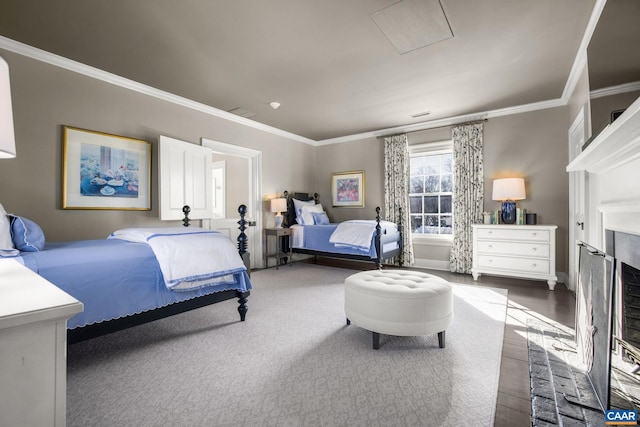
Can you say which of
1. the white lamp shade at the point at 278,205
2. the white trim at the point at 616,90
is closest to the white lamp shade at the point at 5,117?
the white trim at the point at 616,90

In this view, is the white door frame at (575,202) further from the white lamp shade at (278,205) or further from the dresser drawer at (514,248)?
the white lamp shade at (278,205)

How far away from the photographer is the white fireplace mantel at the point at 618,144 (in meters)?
1.08

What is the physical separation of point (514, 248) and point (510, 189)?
32.4 inches

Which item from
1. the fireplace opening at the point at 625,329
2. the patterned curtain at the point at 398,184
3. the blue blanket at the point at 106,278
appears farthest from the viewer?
the patterned curtain at the point at 398,184

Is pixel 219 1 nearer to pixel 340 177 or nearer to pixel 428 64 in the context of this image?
pixel 428 64

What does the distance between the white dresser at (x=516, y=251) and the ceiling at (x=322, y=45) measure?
184cm

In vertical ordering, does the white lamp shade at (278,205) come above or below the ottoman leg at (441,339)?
above

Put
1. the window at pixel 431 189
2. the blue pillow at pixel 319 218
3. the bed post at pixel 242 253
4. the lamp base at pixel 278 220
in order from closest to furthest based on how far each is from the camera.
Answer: the bed post at pixel 242 253 → the window at pixel 431 189 → the lamp base at pixel 278 220 → the blue pillow at pixel 319 218

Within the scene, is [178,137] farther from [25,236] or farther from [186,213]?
[25,236]

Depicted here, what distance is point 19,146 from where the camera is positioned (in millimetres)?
2793

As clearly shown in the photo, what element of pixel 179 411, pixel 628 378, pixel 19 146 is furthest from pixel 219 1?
pixel 628 378

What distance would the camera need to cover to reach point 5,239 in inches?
71.6

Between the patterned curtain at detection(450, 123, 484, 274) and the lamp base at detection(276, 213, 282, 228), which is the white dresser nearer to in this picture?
the patterned curtain at detection(450, 123, 484, 274)

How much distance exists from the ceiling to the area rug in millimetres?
1805
